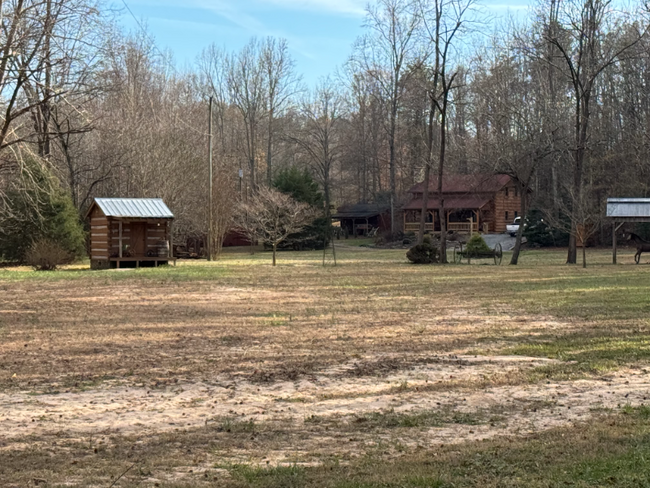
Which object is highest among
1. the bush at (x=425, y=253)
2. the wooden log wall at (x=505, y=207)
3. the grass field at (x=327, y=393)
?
the wooden log wall at (x=505, y=207)

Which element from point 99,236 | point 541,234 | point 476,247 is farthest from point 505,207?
point 99,236

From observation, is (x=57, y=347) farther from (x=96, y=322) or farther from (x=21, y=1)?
(x=21, y=1)

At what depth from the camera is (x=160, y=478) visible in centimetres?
447

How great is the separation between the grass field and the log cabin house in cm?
4078

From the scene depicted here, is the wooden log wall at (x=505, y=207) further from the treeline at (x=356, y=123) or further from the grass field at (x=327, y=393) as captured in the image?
the grass field at (x=327, y=393)

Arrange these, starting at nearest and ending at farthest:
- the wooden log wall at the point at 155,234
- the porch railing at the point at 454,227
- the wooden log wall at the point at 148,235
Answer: the wooden log wall at the point at 148,235
the wooden log wall at the point at 155,234
the porch railing at the point at 454,227

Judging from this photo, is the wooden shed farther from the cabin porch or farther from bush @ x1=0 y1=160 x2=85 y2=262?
the cabin porch

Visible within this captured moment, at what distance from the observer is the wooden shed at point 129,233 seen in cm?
2866

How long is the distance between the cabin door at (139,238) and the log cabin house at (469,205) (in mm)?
30427

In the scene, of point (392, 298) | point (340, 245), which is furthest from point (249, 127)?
point (392, 298)

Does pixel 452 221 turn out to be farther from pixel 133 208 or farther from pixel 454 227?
pixel 133 208

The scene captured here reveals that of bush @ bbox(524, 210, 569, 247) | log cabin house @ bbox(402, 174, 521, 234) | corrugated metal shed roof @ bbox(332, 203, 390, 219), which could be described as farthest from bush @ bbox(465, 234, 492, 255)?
corrugated metal shed roof @ bbox(332, 203, 390, 219)

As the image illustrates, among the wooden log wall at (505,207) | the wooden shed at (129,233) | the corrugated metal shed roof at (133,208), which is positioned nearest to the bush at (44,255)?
the wooden shed at (129,233)

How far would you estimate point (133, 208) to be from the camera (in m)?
Answer: 29.3
